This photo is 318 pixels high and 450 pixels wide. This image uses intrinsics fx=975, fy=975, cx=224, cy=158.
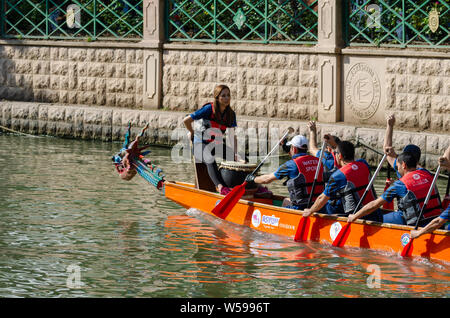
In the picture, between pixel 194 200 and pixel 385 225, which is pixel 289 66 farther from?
pixel 385 225

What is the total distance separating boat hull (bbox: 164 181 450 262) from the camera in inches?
477

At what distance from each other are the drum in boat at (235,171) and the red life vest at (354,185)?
7.74ft

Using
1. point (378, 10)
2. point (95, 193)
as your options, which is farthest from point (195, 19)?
point (95, 193)

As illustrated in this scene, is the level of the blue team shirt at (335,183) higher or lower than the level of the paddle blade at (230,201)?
higher

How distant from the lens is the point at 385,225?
12.5m

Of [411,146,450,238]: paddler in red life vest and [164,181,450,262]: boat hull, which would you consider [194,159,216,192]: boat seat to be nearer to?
[164,181,450,262]: boat hull

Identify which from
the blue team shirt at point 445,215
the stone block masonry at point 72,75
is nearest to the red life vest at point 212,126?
the blue team shirt at point 445,215

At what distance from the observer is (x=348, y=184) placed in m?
13.0

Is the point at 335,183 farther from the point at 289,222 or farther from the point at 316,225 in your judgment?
the point at 289,222

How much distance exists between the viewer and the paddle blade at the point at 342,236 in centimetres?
1298

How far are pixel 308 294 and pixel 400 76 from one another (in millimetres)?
9367

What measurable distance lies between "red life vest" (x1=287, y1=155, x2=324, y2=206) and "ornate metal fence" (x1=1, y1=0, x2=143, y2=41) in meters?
10.7

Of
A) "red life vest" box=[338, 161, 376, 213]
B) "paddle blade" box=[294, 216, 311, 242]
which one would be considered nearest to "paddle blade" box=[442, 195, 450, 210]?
"red life vest" box=[338, 161, 376, 213]

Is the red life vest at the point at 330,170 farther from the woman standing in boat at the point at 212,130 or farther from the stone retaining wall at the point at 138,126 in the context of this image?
the stone retaining wall at the point at 138,126
